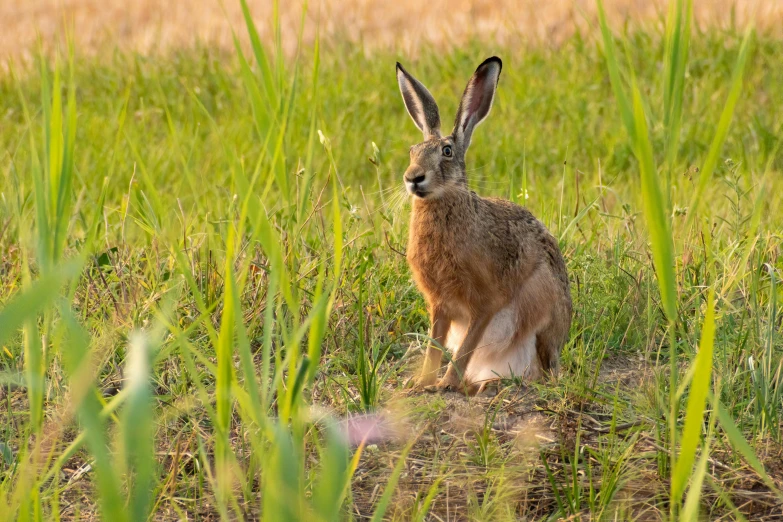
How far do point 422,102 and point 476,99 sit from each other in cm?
19

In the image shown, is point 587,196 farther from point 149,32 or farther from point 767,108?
point 149,32

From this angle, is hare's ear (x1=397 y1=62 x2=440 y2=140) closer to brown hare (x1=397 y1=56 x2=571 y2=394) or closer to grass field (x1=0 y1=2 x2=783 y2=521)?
brown hare (x1=397 y1=56 x2=571 y2=394)

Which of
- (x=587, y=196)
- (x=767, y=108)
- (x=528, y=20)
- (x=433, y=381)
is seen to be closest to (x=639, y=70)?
(x=767, y=108)

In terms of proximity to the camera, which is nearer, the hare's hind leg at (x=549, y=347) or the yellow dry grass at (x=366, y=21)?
the hare's hind leg at (x=549, y=347)

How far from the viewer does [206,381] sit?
341cm

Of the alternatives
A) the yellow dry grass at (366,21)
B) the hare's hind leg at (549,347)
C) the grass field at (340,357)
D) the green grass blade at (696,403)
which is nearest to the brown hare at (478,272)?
the hare's hind leg at (549,347)

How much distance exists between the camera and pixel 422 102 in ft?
12.7

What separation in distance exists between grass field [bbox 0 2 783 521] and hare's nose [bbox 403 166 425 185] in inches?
9.8

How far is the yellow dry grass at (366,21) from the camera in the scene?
→ 28.2 feet

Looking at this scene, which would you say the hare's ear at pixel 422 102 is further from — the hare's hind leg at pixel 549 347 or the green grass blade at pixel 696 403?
the green grass blade at pixel 696 403

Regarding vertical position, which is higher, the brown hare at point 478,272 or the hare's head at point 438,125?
the hare's head at point 438,125

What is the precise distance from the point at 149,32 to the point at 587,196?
526 centimetres

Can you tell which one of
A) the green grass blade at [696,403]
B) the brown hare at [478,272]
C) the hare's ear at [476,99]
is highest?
the hare's ear at [476,99]

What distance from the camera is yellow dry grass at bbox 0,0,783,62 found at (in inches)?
339
